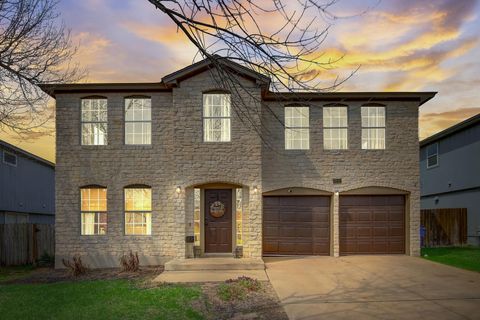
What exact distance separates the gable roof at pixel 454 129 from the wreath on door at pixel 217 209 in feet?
45.5

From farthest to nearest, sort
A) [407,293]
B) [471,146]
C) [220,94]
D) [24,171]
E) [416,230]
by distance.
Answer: [24,171] → [471,146] → [416,230] → [220,94] → [407,293]

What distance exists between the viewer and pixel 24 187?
26.7 meters

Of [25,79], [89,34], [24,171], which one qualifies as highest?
[89,34]

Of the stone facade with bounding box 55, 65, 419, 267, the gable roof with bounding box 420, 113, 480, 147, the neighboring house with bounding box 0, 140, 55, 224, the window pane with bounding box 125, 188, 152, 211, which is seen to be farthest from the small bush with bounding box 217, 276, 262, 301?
the neighboring house with bounding box 0, 140, 55, 224

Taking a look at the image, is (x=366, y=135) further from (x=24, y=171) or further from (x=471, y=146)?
(x=24, y=171)

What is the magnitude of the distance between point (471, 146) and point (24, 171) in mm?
24488

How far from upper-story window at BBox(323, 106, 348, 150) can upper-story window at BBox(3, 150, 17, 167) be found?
55.0 feet

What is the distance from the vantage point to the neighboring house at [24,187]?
953 inches

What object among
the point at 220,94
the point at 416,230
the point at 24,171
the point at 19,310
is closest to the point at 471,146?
the point at 416,230

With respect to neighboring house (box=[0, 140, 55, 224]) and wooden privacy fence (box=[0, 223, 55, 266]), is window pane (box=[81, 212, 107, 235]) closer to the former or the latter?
wooden privacy fence (box=[0, 223, 55, 266])

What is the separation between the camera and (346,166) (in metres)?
17.9

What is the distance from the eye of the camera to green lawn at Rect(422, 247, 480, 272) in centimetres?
1580

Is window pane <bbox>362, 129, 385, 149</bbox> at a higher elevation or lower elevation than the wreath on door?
higher

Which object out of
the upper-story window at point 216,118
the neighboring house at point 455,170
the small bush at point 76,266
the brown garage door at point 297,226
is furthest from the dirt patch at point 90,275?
the neighboring house at point 455,170
